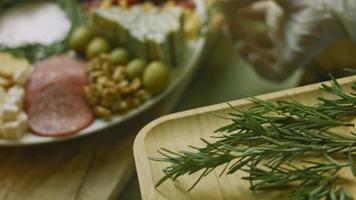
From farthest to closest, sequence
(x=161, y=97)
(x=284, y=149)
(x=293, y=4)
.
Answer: (x=161, y=97)
(x=293, y=4)
(x=284, y=149)

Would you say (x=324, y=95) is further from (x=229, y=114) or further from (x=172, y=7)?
(x=172, y=7)

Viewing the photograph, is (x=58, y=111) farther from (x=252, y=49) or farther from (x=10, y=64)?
(x=252, y=49)

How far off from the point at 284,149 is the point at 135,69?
430 mm

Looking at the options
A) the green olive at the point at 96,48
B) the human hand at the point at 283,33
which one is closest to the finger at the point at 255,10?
the human hand at the point at 283,33

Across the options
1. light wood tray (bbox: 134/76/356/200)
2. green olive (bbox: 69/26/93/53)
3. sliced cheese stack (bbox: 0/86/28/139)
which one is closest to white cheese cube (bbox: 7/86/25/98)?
sliced cheese stack (bbox: 0/86/28/139)

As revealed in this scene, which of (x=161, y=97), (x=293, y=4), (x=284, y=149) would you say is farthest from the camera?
(x=161, y=97)

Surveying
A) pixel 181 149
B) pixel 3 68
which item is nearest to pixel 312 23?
pixel 181 149

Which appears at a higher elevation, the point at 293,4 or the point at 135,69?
the point at 293,4

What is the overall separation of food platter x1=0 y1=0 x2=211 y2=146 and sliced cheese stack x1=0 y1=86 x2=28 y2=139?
1 centimetres

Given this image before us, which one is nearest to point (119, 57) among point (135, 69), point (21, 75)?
point (135, 69)

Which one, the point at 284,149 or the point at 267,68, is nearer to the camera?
the point at 284,149

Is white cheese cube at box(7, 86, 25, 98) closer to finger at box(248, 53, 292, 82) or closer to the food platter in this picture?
the food platter

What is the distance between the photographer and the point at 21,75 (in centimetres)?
93

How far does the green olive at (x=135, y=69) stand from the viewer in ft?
3.12
